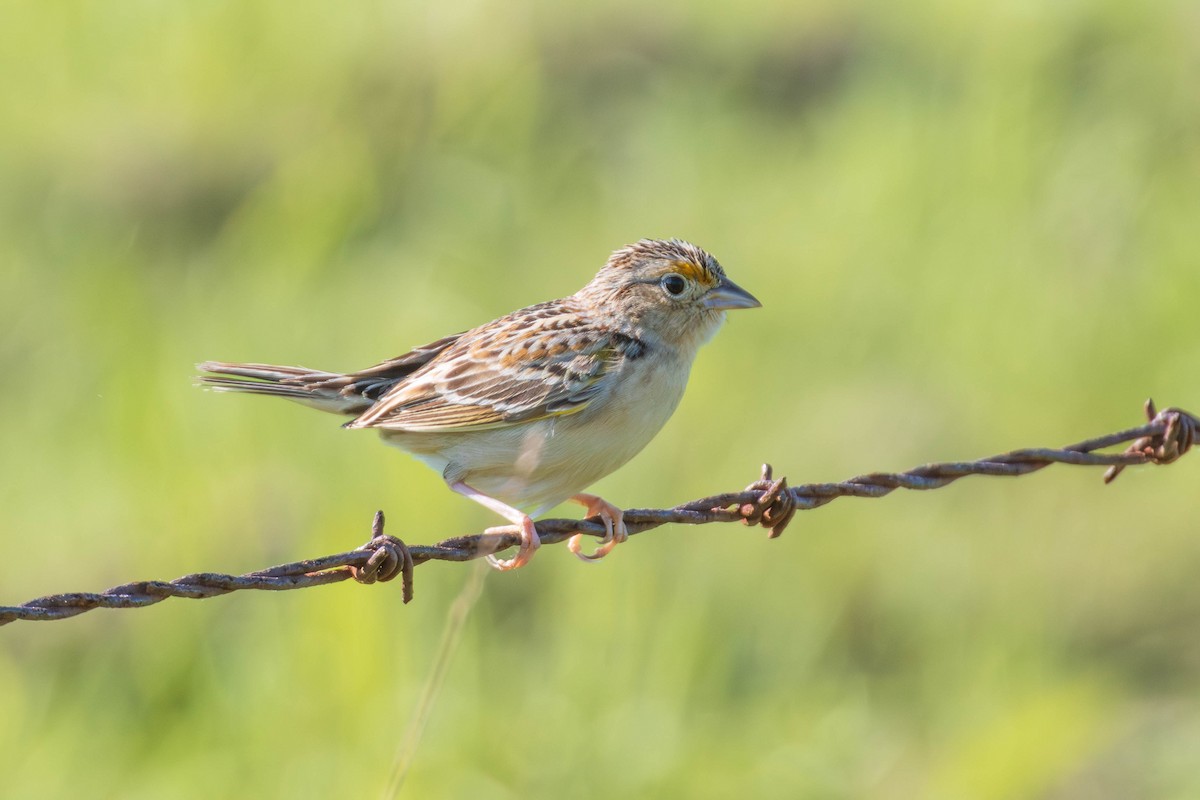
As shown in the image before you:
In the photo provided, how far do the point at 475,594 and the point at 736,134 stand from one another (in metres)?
8.69

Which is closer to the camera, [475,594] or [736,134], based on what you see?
[475,594]

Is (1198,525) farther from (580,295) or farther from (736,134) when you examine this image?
(736,134)

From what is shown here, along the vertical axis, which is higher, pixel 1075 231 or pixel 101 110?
pixel 101 110

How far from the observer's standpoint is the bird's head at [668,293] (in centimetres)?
573

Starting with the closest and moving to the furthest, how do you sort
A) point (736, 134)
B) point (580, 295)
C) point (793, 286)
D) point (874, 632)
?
point (580, 295) → point (874, 632) → point (793, 286) → point (736, 134)

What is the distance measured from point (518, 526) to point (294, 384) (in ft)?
3.82

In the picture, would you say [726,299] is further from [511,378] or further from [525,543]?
[525,543]

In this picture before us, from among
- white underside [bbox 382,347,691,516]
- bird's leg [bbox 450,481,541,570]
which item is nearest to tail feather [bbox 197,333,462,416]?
white underside [bbox 382,347,691,516]

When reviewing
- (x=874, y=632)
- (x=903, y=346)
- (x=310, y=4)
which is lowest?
(x=874, y=632)

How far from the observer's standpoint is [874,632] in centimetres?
815

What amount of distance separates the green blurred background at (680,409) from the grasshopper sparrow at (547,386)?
94 centimetres

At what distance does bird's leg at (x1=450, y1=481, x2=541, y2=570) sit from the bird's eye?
1039 mm

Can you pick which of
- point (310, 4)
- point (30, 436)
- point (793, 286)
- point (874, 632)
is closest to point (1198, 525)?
point (874, 632)

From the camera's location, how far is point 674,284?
5.83 m
